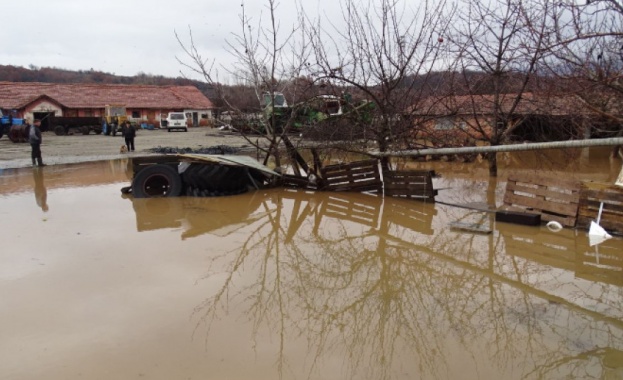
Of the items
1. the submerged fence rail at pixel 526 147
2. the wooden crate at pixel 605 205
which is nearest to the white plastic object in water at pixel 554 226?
the wooden crate at pixel 605 205

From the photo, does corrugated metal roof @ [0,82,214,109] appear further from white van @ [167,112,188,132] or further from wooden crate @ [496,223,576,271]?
wooden crate @ [496,223,576,271]

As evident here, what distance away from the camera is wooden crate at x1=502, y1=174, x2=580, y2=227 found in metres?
7.71

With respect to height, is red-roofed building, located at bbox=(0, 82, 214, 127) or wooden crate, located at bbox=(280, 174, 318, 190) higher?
red-roofed building, located at bbox=(0, 82, 214, 127)

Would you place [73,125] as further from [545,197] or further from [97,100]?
[545,197]

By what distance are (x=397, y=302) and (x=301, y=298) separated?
0.93 m

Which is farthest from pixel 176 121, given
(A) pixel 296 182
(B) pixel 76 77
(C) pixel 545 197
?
(B) pixel 76 77

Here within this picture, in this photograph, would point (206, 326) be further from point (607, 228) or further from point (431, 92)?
point (431, 92)

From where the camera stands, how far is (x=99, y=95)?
5269 cm

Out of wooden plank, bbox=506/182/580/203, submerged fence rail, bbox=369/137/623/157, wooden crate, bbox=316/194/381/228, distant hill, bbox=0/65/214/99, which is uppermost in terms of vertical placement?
distant hill, bbox=0/65/214/99

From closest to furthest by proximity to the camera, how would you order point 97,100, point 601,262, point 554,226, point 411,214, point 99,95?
point 601,262
point 554,226
point 411,214
point 97,100
point 99,95

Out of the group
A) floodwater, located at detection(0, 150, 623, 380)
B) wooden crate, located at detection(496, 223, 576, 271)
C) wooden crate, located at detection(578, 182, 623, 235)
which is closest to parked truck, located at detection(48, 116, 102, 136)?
floodwater, located at detection(0, 150, 623, 380)

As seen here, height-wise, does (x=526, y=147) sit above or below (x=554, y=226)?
above

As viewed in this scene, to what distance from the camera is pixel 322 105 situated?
520 inches

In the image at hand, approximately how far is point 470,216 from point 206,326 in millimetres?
5798
